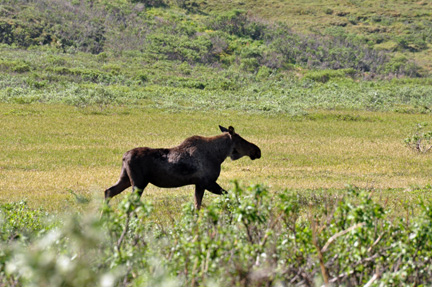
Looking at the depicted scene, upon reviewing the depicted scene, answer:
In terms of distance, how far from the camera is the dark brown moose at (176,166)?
10703 millimetres

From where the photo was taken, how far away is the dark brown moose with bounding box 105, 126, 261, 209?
1070 centimetres

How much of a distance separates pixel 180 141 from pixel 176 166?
14.7m

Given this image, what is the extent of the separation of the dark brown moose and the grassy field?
0.96m

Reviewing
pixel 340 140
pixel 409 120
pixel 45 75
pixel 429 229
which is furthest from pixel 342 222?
pixel 45 75

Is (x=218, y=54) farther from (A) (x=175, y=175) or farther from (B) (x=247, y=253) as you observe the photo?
(B) (x=247, y=253)

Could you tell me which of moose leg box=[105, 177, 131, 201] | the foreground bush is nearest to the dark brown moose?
moose leg box=[105, 177, 131, 201]

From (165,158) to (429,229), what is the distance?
585 cm

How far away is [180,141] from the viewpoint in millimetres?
25594

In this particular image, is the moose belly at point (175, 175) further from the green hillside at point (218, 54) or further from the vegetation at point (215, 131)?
the green hillside at point (218, 54)

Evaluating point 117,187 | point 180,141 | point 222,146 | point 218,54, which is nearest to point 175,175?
point 117,187

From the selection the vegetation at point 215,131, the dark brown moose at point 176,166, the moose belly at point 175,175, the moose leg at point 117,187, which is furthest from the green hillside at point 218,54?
the moose belly at point 175,175

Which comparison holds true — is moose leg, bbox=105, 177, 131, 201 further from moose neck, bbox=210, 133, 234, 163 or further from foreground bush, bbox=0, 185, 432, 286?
foreground bush, bbox=0, 185, 432, 286

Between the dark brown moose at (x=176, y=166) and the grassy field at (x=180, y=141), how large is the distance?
0.96 m

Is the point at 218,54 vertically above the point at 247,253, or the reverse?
the point at 247,253
